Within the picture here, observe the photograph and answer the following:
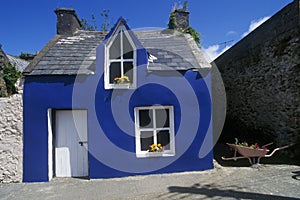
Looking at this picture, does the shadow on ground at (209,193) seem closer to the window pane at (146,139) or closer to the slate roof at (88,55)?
the window pane at (146,139)

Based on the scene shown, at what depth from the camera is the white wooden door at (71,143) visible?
692 cm

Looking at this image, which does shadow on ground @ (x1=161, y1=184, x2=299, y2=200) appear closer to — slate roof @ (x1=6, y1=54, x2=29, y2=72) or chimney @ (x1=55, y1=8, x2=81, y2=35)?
chimney @ (x1=55, y1=8, x2=81, y2=35)

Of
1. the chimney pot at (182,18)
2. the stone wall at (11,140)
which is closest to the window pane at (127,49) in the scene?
the stone wall at (11,140)

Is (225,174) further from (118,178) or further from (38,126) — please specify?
(38,126)

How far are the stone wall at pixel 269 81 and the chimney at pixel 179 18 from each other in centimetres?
331

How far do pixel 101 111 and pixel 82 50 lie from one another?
2753 millimetres

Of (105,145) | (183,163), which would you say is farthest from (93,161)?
(183,163)

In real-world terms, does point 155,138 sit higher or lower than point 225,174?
higher

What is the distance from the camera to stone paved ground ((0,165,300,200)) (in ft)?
16.9

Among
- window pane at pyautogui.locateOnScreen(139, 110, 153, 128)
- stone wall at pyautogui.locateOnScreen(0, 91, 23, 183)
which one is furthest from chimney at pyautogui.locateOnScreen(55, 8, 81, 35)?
window pane at pyautogui.locateOnScreen(139, 110, 153, 128)

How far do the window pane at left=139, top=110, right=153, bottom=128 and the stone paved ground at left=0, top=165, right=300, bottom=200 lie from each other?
1.65 metres

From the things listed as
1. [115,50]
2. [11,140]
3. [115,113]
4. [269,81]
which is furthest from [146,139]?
[269,81]

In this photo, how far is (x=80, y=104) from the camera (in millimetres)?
6734

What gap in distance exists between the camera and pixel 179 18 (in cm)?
1090
